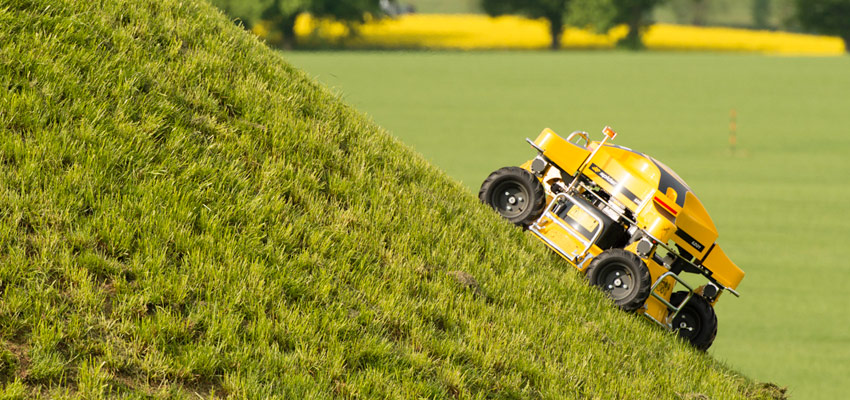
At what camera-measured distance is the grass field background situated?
11938mm

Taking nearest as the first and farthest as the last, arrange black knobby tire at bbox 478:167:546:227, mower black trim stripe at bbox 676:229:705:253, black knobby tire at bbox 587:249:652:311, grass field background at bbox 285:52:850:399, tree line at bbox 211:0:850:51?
black knobby tire at bbox 587:249:652:311, mower black trim stripe at bbox 676:229:705:253, black knobby tire at bbox 478:167:546:227, grass field background at bbox 285:52:850:399, tree line at bbox 211:0:850:51

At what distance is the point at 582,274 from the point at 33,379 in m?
5.31

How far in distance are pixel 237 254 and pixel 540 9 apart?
106 meters

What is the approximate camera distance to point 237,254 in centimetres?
591

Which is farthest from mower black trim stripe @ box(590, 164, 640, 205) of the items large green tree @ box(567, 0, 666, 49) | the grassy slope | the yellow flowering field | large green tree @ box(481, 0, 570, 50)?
large green tree @ box(567, 0, 666, 49)

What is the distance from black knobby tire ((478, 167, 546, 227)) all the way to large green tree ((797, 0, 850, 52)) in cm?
10326

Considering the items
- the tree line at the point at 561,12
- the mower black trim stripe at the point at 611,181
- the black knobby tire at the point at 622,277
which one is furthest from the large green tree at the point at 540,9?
the black knobby tire at the point at 622,277

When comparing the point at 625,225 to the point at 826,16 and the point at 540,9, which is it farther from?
the point at 826,16

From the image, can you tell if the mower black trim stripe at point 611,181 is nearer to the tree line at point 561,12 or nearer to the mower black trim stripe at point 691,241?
the mower black trim stripe at point 691,241

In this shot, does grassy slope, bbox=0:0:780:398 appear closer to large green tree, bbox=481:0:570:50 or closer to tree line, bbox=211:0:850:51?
tree line, bbox=211:0:850:51

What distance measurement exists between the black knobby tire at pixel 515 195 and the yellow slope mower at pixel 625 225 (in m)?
0.01

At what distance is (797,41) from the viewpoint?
104 meters

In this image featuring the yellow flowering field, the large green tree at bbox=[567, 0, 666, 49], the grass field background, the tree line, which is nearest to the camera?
the grass field background

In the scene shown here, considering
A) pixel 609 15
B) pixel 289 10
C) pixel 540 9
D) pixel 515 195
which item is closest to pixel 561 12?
pixel 540 9
